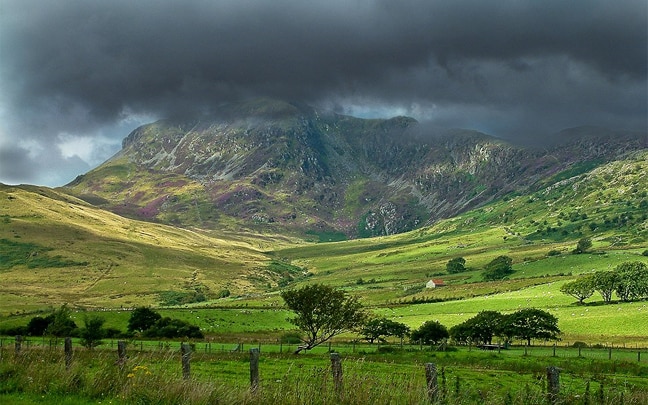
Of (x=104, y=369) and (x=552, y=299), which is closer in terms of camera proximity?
(x=104, y=369)

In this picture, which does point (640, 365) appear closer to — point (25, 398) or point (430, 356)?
point (430, 356)

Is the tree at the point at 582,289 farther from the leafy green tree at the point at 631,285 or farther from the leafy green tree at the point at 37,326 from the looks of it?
the leafy green tree at the point at 37,326

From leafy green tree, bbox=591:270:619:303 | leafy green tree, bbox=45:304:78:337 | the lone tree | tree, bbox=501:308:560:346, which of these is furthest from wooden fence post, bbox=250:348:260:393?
leafy green tree, bbox=591:270:619:303

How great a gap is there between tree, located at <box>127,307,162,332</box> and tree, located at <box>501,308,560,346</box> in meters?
67.6

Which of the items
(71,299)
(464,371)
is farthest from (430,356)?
(71,299)

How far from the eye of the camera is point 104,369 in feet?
59.1

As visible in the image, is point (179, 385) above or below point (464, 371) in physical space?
above

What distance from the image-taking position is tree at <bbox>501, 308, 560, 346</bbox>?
9031 cm

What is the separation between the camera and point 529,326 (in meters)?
91.1

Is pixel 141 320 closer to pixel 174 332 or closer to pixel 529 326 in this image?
pixel 174 332

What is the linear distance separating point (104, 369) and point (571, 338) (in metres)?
98.8

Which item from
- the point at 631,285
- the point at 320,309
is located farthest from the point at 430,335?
the point at 631,285

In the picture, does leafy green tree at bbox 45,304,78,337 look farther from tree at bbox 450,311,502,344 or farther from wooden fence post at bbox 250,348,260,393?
wooden fence post at bbox 250,348,260,393

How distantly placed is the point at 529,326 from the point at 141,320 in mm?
73577
